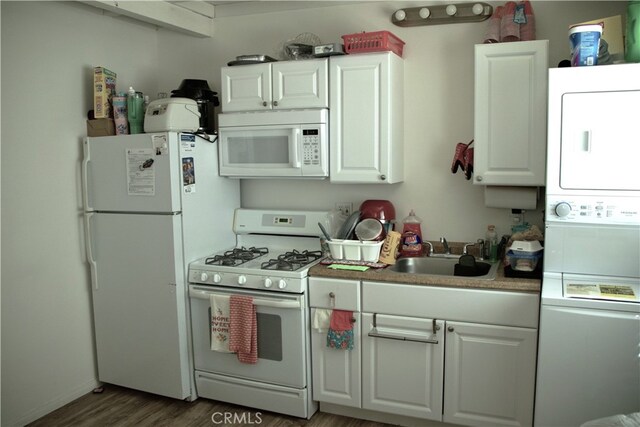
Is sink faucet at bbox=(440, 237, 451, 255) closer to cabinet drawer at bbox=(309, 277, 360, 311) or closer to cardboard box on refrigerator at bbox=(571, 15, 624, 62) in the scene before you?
cabinet drawer at bbox=(309, 277, 360, 311)

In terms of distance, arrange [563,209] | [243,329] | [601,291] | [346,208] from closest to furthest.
→ [601,291], [563,209], [243,329], [346,208]

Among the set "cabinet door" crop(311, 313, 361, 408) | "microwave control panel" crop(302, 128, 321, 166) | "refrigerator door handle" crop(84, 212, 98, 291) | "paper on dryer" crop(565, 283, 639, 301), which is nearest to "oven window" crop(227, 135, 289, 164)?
"microwave control panel" crop(302, 128, 321, 166)

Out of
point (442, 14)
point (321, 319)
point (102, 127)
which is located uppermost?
point (442, 14)

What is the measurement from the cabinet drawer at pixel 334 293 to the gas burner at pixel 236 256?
513 millimetres

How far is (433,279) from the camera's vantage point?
2.63 meters

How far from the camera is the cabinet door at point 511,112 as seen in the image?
2.63 meters

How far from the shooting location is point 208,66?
12.2 feet

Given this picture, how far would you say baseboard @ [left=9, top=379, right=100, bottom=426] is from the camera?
2963 mm

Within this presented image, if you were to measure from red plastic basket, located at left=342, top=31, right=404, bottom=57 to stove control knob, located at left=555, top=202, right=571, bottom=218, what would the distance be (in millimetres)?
1218

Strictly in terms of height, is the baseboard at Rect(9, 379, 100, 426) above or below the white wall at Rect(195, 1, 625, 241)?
below

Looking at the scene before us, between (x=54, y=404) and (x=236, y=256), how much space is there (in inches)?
53.4

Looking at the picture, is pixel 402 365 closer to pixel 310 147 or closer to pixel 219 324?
pixel 219 324

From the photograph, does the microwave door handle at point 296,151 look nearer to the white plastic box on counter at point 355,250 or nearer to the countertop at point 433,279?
the white plastic box on counter at point 355,250

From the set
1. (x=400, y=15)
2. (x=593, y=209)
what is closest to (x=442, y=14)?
(x=400, y=15)
